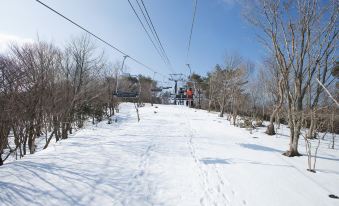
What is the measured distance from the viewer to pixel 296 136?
8508 mm

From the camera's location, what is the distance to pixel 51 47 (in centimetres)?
1616

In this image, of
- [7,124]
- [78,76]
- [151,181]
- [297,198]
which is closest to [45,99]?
[7,124]

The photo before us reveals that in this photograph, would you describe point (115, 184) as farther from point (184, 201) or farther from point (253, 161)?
point (253, 161)

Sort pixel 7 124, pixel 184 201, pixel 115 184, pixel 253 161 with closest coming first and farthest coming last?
pixel 184 201 → pixel 115 184 → pixel 253 161 → pixel 7 124

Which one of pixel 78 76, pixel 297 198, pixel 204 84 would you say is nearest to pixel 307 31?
pixel 297 198

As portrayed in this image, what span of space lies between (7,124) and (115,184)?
8.75m

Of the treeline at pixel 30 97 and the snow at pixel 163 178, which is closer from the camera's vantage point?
the snow at pixel 163 178

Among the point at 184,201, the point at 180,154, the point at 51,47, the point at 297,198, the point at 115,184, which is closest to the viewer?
the point at 184,201

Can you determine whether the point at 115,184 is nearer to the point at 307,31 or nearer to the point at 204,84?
the point at 307,31

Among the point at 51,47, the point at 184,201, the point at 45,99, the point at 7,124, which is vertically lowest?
the point at 184,201

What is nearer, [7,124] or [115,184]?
[115,184]

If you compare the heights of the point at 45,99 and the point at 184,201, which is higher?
the point at 45,99

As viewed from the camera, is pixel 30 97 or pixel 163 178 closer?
pixel 163 178

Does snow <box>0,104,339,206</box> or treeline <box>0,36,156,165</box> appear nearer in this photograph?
snow <box>0,104,339,206</box>
